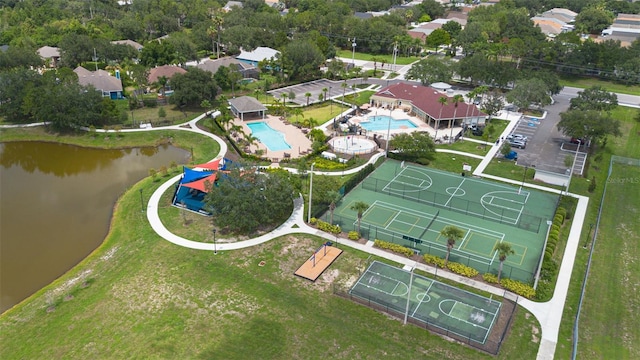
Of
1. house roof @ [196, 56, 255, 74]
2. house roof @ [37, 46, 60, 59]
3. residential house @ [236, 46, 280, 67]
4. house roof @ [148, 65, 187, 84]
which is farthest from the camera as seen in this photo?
residential house @ [236, 46, 280, 67]

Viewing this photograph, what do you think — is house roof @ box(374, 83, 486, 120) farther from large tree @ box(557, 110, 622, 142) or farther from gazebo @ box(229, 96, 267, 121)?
gazebo @ box(229, 96, 267, 121)

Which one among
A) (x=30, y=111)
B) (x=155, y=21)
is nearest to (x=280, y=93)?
(x=30, y=111)

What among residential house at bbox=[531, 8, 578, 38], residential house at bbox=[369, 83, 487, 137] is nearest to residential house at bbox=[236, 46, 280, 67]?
residential house at bbox=[369, 83, 487, 137]

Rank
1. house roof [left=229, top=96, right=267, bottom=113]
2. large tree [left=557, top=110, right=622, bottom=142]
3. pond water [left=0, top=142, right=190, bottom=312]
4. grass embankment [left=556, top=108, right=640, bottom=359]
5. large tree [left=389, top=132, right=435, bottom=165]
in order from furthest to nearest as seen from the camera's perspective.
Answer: house roof [left=229, top=96, right=267, bottom=113] < large tree [left=557, top=110, right=622, bottom=142] < large tree [left=389, top=132, right=435, bottom=165] < pond water [left=0, top=142, right=190, bottom=312] < grass embankment [left=556, top=108, right=640, bottom=359]

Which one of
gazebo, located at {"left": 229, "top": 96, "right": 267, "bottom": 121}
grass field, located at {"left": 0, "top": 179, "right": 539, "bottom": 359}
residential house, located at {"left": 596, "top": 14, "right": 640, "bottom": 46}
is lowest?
grass field, located at {"left": 0, "top": 179, "right": 539, "bottom": 359}

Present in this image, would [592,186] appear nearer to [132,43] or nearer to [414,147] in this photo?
[414,147]

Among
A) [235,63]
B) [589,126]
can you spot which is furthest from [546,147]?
[235,63]

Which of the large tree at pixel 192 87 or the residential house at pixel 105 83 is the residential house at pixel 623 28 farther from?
the residential house at pixel 105 83
